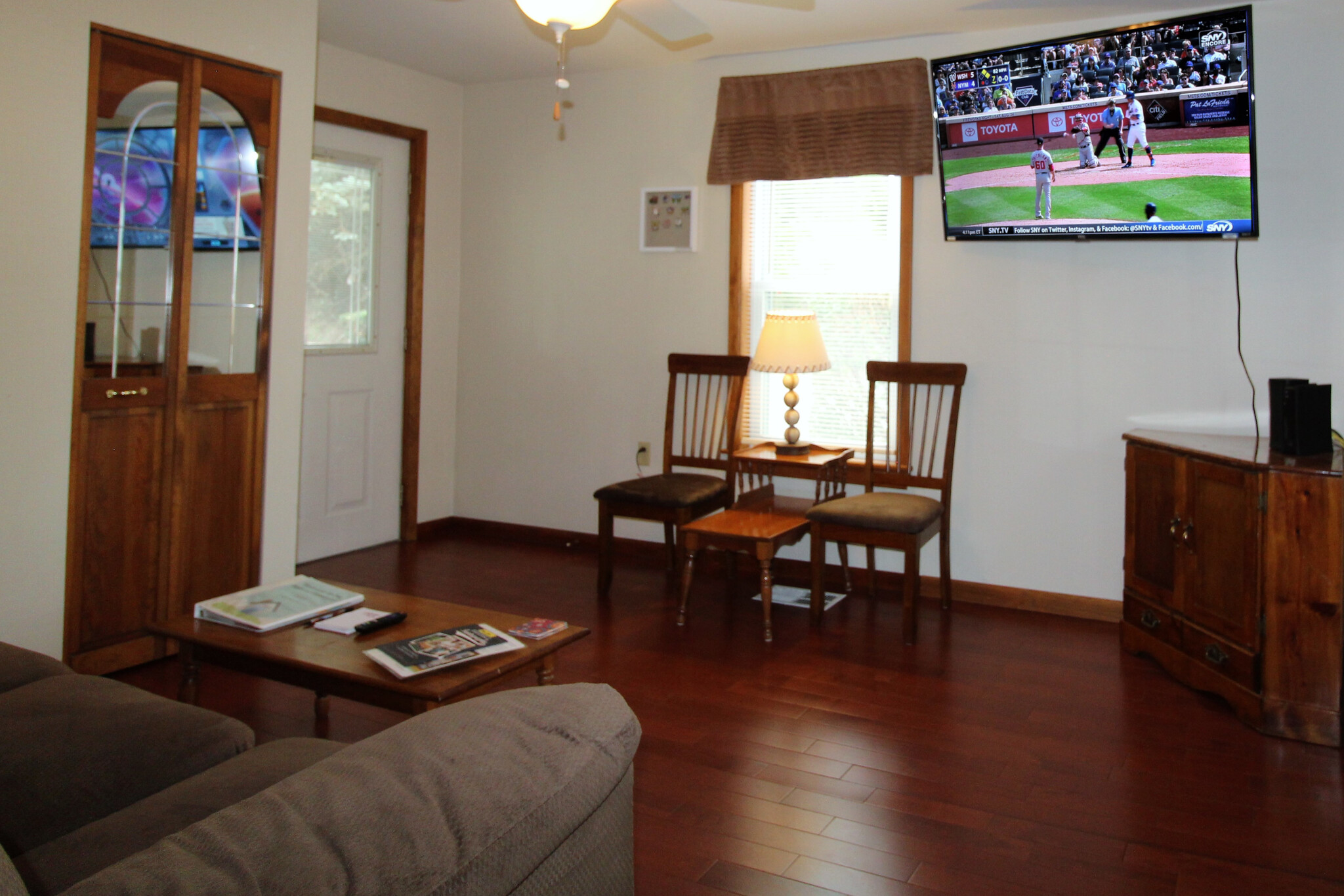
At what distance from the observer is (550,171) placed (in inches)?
211

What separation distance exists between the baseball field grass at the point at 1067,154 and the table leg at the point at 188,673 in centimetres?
327

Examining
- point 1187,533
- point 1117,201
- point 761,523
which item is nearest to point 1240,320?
point 1117,201

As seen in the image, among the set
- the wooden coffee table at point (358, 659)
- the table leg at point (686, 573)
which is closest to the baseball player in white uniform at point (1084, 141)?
the table leg at point (686, 573)

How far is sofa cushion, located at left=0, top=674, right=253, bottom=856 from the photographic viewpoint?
5.32ft

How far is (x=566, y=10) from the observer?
2.23 metres

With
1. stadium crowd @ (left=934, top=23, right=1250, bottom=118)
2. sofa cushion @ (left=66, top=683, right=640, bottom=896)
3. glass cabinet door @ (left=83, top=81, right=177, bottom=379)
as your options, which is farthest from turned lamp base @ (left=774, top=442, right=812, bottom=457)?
sofa cushion @ (left=66, top=683, right=640, bottom=896)

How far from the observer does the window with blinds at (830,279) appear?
4566 millimetres

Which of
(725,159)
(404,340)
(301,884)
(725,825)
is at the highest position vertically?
(725,159)

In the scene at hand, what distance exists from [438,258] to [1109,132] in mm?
3393

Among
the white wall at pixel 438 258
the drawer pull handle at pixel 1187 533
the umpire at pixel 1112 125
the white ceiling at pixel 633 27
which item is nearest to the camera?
the drawer pull handle at pixel 1187 533

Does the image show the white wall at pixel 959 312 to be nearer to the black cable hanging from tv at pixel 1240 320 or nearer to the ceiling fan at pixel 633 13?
the black cable hanging from tv at pixel 1240 320

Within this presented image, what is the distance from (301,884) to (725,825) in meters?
1.58

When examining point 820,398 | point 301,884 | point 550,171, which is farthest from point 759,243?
point 301,884

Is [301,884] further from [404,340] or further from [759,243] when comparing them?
[404,340]
